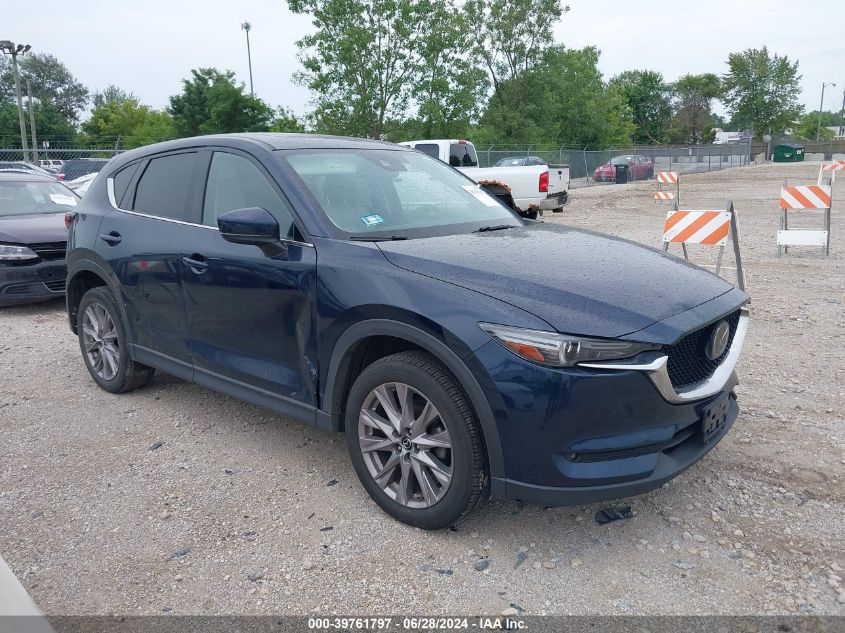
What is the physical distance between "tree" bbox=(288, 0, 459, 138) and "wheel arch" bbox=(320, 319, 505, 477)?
28.6 metres

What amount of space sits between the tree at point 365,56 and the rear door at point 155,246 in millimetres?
26915

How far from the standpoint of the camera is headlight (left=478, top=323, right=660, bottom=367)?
2662mm

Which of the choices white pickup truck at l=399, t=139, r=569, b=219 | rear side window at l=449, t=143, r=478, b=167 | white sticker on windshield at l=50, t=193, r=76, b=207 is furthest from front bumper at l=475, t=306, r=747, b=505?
rear side window at l=449, t=143, r=478, b=167

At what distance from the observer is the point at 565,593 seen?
2764 mm

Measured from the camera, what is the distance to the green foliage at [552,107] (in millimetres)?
45344

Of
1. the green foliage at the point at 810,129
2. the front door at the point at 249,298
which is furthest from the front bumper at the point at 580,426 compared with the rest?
the green foliage at the point at 810,129

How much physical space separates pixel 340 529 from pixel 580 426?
50.0 inches

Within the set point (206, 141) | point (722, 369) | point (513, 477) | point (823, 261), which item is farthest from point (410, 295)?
point (823, 261)

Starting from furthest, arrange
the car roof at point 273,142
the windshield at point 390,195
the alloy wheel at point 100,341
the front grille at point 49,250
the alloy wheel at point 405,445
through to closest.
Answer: the front grille at point 49,250 < the alloy wheel at point 100,341 < the car roof at point 273,142 < the windshield at point 390,195 < the alloy wheel at point 405,445

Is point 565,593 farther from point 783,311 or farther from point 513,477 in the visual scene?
point 783,311

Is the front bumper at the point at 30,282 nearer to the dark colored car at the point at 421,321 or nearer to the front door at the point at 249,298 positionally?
the dark colored car at the point at 421,321

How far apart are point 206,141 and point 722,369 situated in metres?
3.17

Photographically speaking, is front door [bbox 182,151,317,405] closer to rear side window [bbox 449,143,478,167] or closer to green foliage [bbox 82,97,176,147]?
rear side window [bbox 449,143,478,167]

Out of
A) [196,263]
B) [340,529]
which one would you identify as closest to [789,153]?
[196,263]
